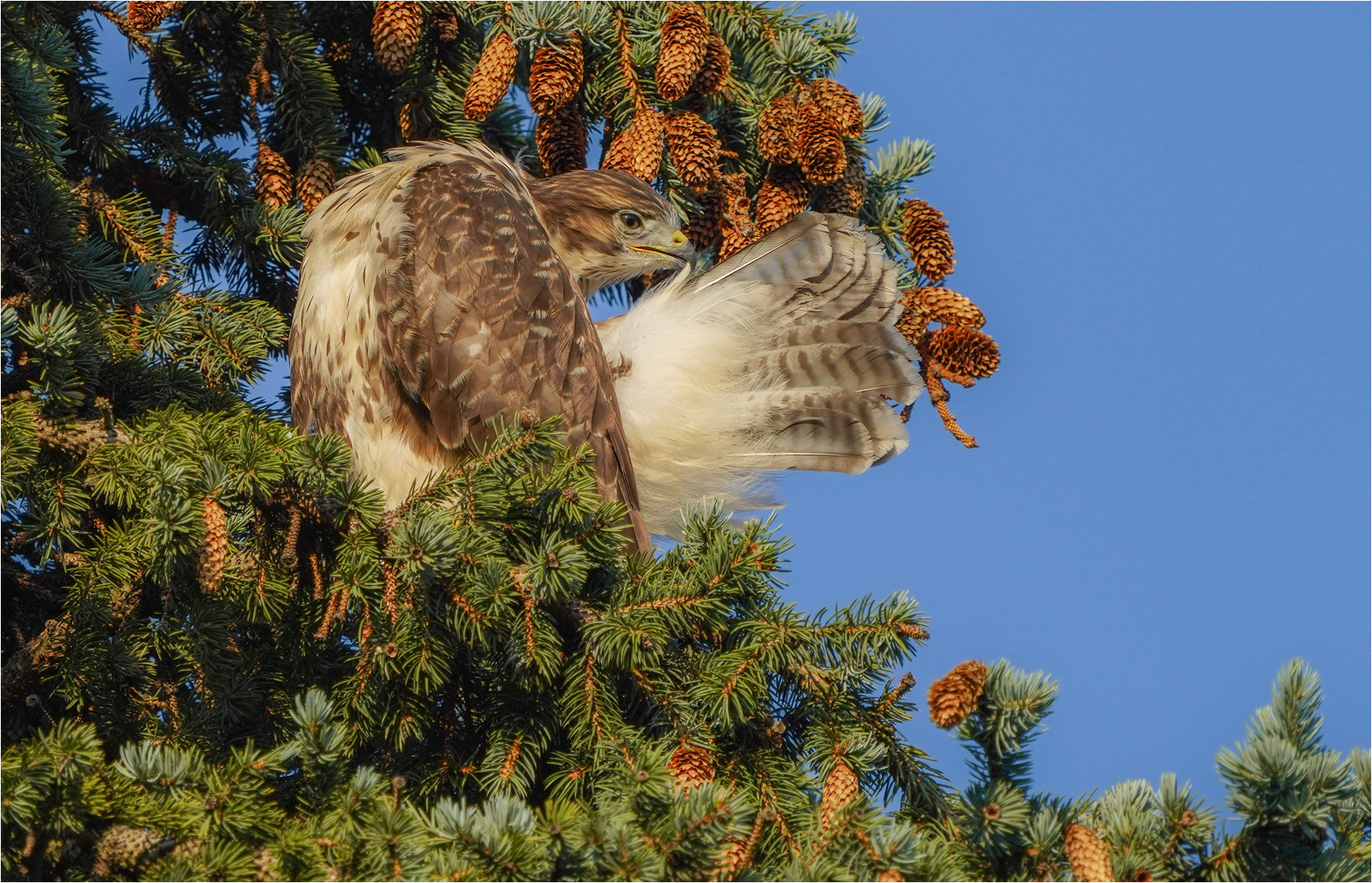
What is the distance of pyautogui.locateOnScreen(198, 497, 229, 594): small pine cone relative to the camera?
101 inches

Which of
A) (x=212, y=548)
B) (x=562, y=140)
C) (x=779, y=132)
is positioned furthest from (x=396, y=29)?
(x=212, y=548)

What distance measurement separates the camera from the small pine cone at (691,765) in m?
2.70

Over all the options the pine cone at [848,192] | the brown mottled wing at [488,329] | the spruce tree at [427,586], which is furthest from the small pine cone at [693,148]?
the brown mottled wing at [488,329]

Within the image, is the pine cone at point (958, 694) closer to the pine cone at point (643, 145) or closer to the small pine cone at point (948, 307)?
Result: the small pine cone at point (948, 307)

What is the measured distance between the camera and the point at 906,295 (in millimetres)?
4520

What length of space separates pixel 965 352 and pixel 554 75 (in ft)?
5.50

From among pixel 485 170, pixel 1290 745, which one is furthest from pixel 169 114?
pixel 1290 745

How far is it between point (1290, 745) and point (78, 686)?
8.93ft

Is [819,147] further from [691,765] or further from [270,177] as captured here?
[691,765]

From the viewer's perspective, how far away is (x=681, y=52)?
416 centimetres

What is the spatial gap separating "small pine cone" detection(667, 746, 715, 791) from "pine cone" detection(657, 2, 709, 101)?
7.56 feet

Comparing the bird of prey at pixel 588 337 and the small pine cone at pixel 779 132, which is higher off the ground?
the small pine cone at pixel 779 132

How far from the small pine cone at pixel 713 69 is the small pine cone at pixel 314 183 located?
1377mm

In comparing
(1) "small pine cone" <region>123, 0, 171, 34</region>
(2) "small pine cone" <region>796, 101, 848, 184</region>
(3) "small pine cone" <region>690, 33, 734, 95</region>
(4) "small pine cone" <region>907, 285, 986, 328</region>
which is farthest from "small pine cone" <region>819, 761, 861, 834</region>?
(1) "small pine cone" <region>123, 0, 171, 34</region>
